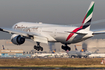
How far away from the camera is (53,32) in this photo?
59094mm

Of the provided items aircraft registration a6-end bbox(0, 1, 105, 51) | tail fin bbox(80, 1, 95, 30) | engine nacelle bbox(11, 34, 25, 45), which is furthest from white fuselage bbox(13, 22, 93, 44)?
engine nacelle bbox(11, 34, 25, 45)

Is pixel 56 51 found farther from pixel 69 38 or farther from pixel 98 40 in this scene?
pixel 69 38

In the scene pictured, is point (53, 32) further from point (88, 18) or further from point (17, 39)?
point (17, 39)

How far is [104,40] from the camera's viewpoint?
180000 mm

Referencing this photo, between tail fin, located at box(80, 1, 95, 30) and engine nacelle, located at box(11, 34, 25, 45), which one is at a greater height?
tail fin, located at box(80, 1, 95, 30)

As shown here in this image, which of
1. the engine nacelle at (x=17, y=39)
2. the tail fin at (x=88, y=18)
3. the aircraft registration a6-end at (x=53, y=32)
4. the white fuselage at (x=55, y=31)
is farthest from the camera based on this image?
the engine nacelle at (x=17, y=39)

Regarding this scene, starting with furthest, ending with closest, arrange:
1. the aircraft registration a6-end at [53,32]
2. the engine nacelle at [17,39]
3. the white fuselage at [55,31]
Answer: the engine nacelle at [17,39] → the white fuselage at [55,31] → the aircraft registration a6-end at [53,32]

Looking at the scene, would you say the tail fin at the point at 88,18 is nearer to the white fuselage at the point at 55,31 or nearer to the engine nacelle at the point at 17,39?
the white fuselage at the point at 55,31

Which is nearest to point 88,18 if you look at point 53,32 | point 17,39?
point 53,32

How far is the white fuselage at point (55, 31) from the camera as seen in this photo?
5621 centimetres

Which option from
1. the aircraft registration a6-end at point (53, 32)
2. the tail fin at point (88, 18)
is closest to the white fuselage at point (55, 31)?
the aircraft registration a6-end at point (53, 32)

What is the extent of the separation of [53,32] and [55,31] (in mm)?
580

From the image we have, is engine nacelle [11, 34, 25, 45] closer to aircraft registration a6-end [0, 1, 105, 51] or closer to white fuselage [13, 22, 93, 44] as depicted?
aircraft registration a6-end [0, 1, 105, 51]

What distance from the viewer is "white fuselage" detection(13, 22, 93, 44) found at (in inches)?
2213
